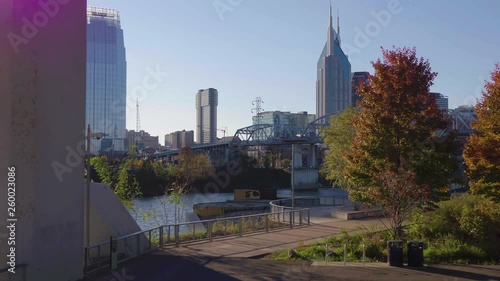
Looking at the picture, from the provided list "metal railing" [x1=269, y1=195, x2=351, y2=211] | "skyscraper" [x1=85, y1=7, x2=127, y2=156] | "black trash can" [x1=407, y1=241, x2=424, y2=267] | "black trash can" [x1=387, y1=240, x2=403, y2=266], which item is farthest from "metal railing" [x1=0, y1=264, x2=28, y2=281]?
"skyscraper" [x1=85, y1=7, x2=127, y2=156]

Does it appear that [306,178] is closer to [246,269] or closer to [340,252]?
[340,252]

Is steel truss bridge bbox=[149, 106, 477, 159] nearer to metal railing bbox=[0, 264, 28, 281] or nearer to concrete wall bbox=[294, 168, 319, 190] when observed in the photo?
concrete wall bbox=[294, 168, 319, 190]

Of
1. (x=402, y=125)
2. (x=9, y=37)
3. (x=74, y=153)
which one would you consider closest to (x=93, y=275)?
(x=74, y=153)

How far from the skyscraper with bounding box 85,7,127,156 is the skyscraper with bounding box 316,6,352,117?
31.5 m

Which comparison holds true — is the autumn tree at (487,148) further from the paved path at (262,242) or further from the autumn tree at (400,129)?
the paved path at (262,242)

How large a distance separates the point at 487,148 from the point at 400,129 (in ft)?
9.57

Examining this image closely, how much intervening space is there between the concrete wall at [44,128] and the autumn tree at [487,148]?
12769mm

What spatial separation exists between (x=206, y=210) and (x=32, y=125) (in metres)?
36.1

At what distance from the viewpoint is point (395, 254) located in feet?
48.5

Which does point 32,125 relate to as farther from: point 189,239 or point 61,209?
point 189,239

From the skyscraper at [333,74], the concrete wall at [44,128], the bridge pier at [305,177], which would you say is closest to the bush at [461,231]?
the concrete wall at [44,128]

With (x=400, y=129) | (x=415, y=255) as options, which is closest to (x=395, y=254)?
(x=415, y=255)

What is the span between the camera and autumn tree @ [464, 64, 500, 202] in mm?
17234

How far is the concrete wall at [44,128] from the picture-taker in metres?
11.4
